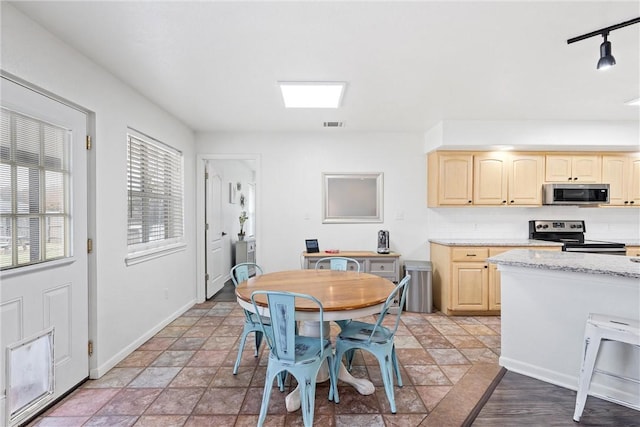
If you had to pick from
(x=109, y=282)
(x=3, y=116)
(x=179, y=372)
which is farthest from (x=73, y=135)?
(x=179, y=372)

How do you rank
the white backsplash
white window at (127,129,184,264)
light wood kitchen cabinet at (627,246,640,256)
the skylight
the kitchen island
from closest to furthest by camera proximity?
the kitchen island, the skylight, white window at (127,129,184,264), light wood kitchen cabinet at (627,246,640,256), the white backsplash

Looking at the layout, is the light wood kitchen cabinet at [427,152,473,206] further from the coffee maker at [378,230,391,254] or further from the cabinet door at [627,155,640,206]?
the cabinet door at [627,155,640,206]

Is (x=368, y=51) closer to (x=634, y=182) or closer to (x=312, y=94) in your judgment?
(x=312, y=94)

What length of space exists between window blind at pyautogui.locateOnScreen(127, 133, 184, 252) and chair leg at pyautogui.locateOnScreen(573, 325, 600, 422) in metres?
3.61

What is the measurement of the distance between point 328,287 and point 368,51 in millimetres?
1754

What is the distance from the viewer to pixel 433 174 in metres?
4.41

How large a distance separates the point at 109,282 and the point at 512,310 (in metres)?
3.32

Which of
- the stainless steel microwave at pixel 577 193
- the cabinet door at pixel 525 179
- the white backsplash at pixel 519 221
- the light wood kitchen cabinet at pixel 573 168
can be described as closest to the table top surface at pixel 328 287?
the white backsplash at pixel 519 221

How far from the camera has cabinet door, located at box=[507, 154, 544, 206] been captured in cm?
427

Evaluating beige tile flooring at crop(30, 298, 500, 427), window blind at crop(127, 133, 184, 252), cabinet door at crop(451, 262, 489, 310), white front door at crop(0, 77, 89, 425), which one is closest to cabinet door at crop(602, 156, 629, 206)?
cabinet door at crop(451, 262, 489, 310)

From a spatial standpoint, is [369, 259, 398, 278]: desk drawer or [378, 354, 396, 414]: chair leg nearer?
[378, 354, 396, 414]: chair leg

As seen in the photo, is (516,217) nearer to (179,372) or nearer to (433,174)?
(433,174)

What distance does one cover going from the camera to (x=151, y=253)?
330 centimetres

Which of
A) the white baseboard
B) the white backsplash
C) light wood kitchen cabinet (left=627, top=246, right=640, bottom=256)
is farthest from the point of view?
the white backsplash
